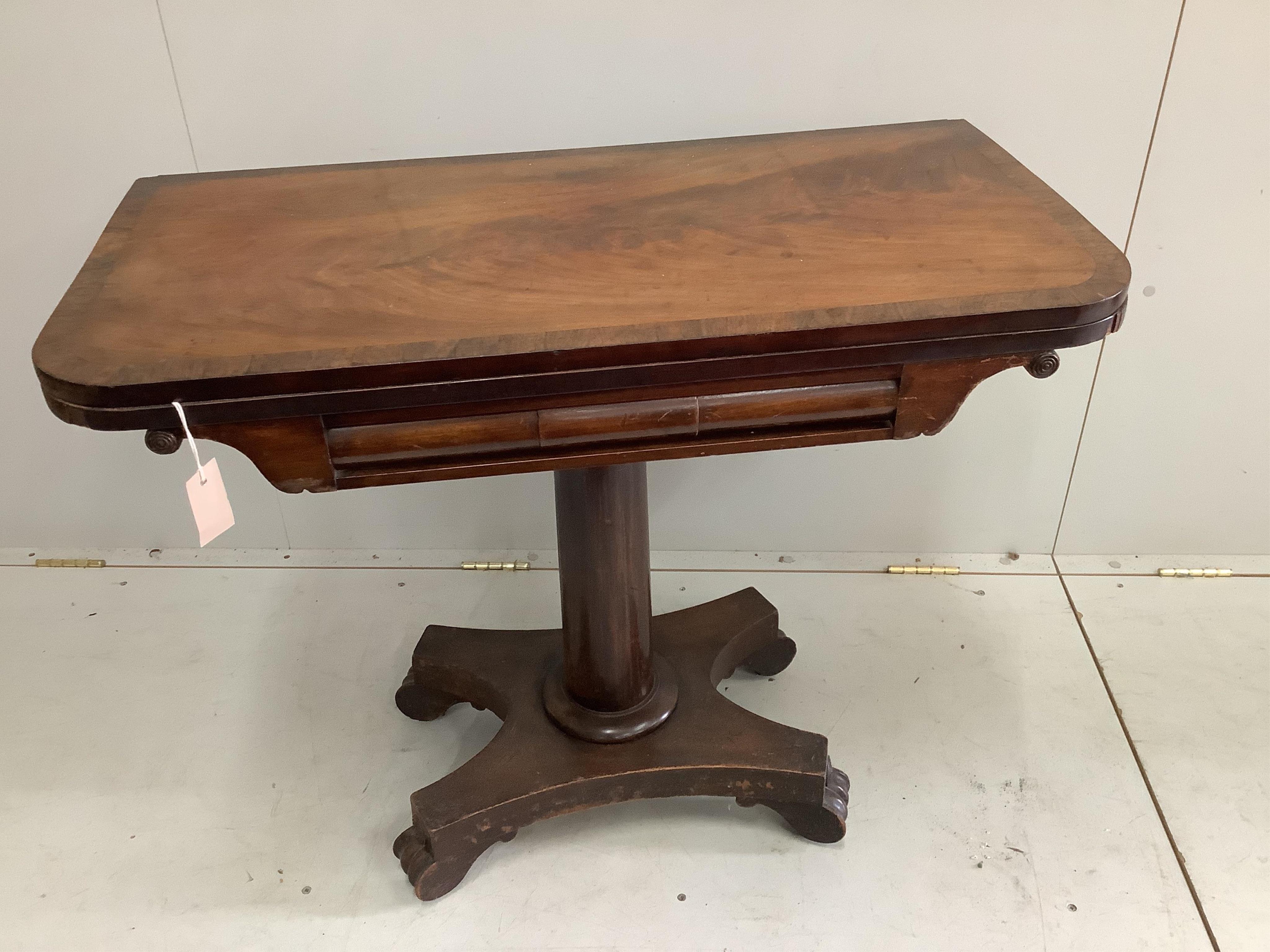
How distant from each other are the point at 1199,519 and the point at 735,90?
48.8 inches

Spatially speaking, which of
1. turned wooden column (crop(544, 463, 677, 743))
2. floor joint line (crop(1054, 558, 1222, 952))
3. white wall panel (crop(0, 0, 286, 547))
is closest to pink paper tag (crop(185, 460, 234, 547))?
turned wooden column (crop(544, 463, 677, 743))

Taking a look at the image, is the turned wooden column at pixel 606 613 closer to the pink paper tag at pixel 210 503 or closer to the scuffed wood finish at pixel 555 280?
the scuffed wood finish at pixel 555 280

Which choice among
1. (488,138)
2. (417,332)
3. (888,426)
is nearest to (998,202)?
(888,426)

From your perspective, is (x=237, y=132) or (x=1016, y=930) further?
(x=237, y=132)

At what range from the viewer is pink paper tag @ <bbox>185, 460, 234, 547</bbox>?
3.46ft

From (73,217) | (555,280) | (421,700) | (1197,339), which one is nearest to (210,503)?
(555,280)

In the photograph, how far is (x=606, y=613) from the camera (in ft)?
4.99

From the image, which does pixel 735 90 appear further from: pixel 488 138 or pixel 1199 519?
pixel 1199 519

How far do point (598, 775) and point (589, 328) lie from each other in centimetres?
74

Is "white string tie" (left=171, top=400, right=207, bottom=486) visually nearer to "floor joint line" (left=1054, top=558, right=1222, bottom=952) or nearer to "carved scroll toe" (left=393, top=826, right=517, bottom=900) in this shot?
"carved scroll toe" (left=393, top=826, right=517, bottom=900)

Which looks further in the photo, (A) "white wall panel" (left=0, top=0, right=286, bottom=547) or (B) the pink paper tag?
(A) "white wall panel" (left=0, top=0, right=286, bottom=547)

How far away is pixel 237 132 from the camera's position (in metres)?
1.77

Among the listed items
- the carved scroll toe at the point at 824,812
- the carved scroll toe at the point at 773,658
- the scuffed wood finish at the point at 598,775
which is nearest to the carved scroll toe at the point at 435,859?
the scuffed wood finish at the point at 598,775

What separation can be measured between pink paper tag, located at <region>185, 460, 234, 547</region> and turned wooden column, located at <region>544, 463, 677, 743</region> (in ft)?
1.49
